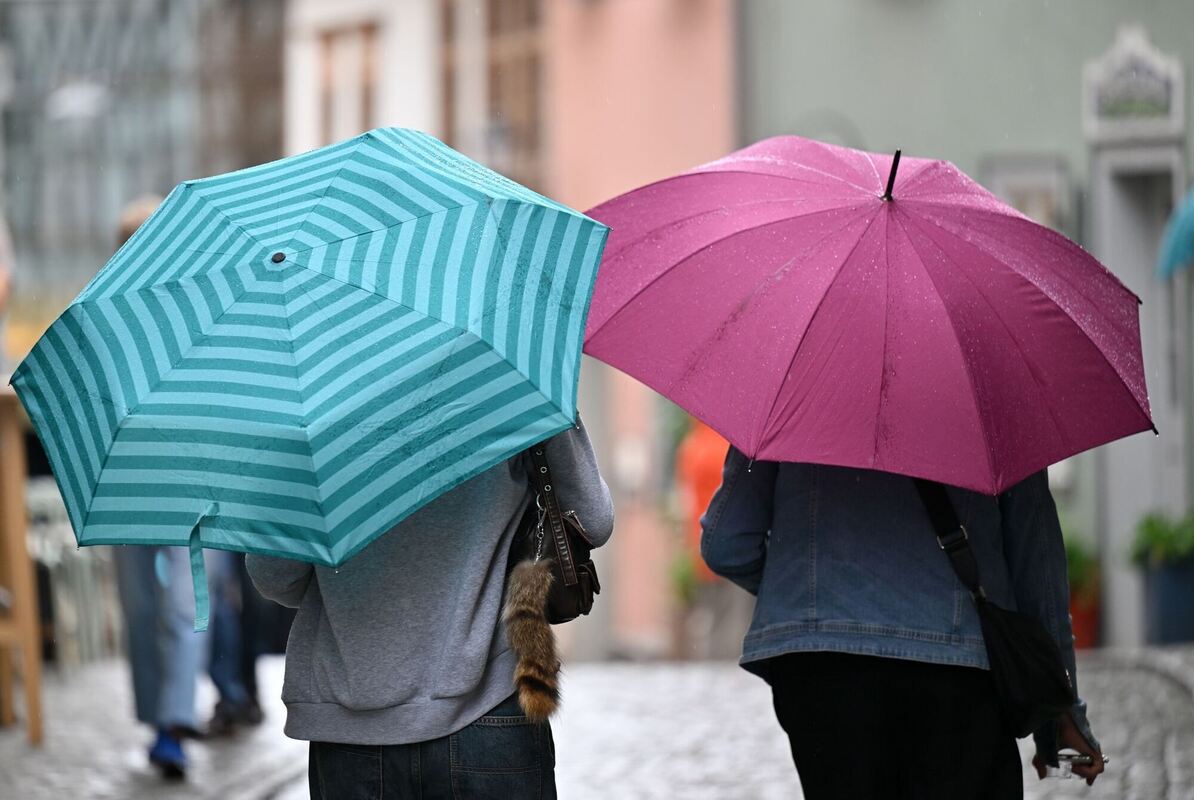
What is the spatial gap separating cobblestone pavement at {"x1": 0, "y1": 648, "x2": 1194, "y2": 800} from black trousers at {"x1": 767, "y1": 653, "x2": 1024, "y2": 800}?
10.6 ft

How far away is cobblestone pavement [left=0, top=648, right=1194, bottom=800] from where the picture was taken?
736 cm

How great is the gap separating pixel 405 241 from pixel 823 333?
2.91 feet

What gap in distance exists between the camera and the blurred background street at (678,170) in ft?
27.9

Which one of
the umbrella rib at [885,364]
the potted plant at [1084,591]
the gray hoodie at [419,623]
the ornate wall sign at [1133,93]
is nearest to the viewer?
the gray hoodie at [419,623]

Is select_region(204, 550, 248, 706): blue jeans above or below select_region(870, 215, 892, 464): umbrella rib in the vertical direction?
below

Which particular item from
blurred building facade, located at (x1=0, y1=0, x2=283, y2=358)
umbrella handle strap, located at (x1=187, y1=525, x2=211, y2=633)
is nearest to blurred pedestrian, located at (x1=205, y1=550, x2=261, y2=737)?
umbrella handle strap, located at (x1=187, y1=525, x2=211, y2=633)

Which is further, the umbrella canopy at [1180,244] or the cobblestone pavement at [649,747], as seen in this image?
the umbrella canopy at [1180,244]

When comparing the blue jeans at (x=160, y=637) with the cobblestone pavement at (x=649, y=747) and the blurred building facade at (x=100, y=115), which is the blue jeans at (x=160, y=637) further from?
the blurred building facade at (x=100, y=115)

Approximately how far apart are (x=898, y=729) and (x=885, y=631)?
8.4 inches

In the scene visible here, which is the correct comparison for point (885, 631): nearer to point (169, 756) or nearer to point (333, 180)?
point (333, 180)

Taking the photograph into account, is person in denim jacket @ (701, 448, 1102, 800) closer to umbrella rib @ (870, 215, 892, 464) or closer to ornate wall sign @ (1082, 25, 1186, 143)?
umbrella rib @ (870, 215, 892, 464)

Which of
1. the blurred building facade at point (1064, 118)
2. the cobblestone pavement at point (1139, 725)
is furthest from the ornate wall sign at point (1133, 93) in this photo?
the cobblestone pavement at point (1139, 725)

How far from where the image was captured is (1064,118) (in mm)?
15422

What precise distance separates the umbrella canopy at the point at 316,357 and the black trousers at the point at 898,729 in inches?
39.0
